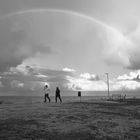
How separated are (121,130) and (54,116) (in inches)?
214

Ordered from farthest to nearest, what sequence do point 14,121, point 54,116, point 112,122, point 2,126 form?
point 54,116
point 112,122
point 14,121
point 2,126

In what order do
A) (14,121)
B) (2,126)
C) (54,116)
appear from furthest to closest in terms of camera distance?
1. (54,116)
2. (14,121)
3. (2,126)

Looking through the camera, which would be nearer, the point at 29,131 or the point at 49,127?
the point at 29,131

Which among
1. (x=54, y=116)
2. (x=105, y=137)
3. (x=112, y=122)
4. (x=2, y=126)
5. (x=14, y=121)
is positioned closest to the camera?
(x=105, y=137)

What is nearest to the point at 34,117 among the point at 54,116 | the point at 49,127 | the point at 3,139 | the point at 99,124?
the point at 54,116

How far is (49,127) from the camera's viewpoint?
14516 millimetres

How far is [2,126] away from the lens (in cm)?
1437

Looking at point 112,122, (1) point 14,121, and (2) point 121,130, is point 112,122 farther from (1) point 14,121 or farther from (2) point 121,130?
(1) point 14,121

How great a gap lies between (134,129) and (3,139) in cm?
779

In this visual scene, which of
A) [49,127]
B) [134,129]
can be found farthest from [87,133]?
[134,129]

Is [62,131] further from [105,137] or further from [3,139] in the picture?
[3,139]

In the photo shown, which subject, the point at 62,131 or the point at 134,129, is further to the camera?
the point at 134,129

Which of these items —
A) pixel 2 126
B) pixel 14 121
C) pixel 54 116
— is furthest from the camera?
pixel 54 116

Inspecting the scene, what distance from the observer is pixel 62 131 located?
45.1 feet
